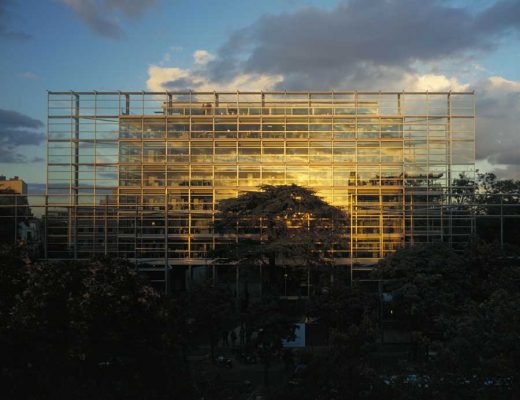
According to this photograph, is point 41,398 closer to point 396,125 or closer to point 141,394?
point 141,394

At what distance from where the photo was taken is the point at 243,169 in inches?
1531

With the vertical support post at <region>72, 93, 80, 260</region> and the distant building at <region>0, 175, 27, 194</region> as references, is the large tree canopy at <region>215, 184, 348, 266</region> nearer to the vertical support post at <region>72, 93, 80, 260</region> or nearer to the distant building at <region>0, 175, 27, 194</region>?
the vertical support post at <region>72, 93, 80, 260</region>

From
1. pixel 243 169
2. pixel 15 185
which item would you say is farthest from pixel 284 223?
pixel 15 185

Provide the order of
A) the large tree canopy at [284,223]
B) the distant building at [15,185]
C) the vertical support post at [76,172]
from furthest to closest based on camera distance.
Result: the distant building at [15,185] < the vertical support post at [76,172] < the large tree canopy at [284,223]

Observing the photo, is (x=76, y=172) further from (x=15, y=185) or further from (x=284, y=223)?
(x=284, y=223)

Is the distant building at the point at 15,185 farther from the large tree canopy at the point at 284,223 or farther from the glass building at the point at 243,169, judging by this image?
the large tree canopy at the point at 284,223

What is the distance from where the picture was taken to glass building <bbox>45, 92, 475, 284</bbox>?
37719mm

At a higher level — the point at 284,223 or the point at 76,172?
the point at 76,172

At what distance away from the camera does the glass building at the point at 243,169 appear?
3772 cm

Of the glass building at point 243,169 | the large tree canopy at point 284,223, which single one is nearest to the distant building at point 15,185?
the glass building at point 243,169

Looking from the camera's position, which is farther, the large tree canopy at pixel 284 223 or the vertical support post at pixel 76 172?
the vertical support post at pixel 76 172

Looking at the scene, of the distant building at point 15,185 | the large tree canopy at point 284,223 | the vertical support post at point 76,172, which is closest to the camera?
the large tree canopy at point 284,223

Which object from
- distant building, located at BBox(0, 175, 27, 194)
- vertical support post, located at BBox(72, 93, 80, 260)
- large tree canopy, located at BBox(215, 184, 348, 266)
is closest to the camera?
large tree canopy, located at BBox(215, 184, 348, 266)

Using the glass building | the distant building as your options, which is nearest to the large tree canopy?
the glass building
